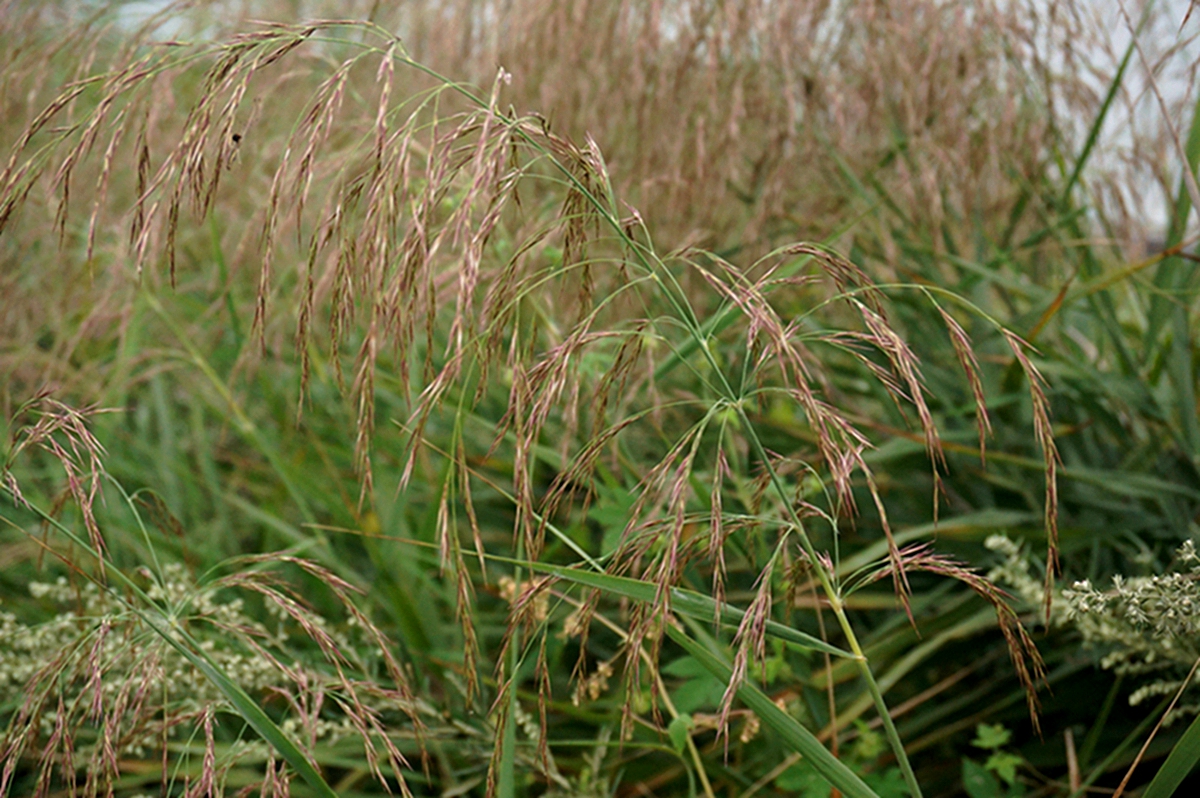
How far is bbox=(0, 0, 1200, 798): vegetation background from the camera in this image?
1.10m

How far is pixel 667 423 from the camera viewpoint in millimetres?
1857

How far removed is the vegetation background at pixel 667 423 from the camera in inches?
43.2

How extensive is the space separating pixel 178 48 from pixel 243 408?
132cm

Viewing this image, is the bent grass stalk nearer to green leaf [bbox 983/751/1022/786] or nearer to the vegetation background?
the vegetation background

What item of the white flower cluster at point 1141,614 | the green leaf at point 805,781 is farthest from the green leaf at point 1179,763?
the green leaf at point 805,781

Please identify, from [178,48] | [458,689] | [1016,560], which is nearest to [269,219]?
[178,48]

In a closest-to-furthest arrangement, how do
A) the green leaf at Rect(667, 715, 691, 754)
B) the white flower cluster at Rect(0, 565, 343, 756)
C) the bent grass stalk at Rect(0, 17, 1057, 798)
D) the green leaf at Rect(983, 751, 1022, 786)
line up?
the bent grass stalk at Rect(0, 17, 1057, 798)
the white flower cluster at Rect(0, 565, 343, 756)
the green leaf at Rect(667, 715, 691, 754)
the green leaf at Rect(983, 751, 1022, 786)

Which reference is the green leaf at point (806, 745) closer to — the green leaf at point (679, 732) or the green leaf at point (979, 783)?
the green leaf at point (679, 732)

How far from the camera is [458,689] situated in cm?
134

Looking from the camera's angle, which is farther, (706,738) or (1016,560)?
(706,738)

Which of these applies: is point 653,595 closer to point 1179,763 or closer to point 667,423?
point 1179,763

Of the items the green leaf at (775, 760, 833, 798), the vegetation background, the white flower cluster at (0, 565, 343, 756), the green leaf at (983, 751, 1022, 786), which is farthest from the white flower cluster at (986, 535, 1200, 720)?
the white flower cluster at (0, 565, 343, 756)

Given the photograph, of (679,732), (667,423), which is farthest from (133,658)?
(667,423)

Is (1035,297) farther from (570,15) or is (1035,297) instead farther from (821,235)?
(570,15)
